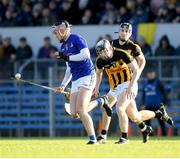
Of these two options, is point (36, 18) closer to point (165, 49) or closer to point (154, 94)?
point (165, 49)

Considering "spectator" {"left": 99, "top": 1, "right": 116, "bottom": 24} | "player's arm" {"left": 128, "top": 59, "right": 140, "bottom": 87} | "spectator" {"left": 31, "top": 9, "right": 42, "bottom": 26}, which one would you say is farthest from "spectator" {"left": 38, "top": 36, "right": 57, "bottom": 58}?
"player's arm" {"left": 128, "top": 59, "right": 140, "bottom": 87}

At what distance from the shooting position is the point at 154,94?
26.9 metres

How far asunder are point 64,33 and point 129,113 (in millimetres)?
2159

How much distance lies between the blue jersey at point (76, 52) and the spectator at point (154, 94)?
280 inches

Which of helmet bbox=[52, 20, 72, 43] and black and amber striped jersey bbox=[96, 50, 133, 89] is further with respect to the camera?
black and amber striped jersey bbox=[96, 50, 133, 89]

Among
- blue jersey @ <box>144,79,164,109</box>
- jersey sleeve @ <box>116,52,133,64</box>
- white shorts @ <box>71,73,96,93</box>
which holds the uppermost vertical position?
jersey sleeve @ <box>116,52,133,64</box>

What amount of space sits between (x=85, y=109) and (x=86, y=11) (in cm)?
1043

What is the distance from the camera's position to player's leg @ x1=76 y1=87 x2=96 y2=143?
19.2 meters

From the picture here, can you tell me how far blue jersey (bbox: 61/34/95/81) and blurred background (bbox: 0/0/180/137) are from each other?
24.7 ft

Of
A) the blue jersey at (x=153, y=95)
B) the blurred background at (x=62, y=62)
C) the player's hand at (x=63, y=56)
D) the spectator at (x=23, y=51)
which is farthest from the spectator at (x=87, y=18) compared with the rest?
the player's hand at (x=63, y=56)

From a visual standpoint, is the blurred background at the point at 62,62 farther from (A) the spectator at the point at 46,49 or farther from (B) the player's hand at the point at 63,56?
(B) the player's hand at the point at 63,56

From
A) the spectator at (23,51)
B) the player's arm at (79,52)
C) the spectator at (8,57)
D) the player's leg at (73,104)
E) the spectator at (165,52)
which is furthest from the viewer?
the spectator at (23,51)

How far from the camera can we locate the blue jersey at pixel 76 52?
19.5 meters

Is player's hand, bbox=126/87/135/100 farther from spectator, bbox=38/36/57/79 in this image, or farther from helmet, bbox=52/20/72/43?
spectator, bbox=38/36/57/79
